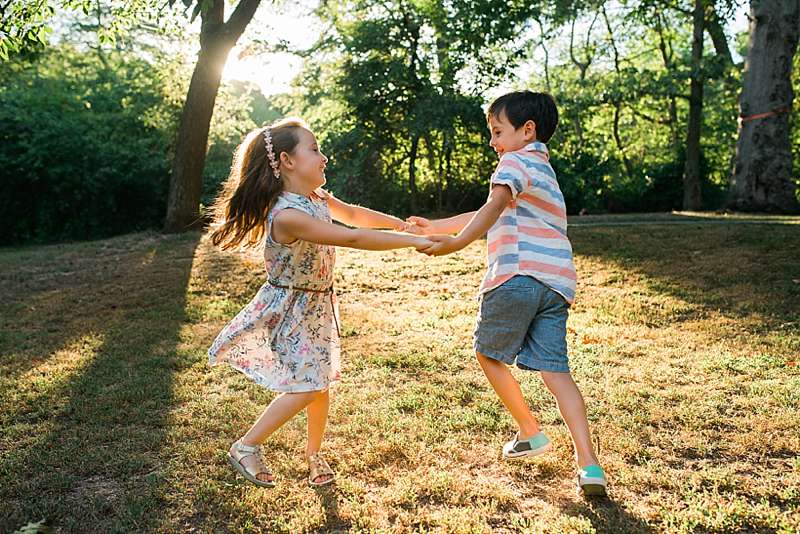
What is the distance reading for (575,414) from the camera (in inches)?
118

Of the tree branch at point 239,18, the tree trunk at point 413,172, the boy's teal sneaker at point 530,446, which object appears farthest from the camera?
the tree trunk at point 413,172

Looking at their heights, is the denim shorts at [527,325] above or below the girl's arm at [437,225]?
below

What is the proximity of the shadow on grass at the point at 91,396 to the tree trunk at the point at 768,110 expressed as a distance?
919cm

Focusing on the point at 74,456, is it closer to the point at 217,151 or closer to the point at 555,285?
the point at 555,285

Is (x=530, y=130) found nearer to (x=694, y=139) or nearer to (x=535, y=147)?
(x=535, y=147)

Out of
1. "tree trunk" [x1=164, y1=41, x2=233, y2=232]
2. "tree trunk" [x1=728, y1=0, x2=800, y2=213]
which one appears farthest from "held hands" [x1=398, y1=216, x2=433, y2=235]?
"tree trunk" [x1=728, y1=0, x2=800, y2=213]

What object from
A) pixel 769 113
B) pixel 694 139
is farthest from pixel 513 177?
pixel 694 139

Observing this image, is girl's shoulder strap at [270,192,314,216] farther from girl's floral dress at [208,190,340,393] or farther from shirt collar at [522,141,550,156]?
shirt collar at [522,141,550,156]

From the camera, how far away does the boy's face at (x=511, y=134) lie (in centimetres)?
320

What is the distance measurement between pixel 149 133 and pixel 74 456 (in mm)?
15045

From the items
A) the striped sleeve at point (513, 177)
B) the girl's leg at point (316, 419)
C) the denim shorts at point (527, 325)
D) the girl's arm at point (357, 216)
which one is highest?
the striped sleeve at point (513, 177)

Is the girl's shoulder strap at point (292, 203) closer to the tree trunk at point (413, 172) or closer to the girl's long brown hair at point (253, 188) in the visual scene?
the girl's long brown hair at point (253, 188)

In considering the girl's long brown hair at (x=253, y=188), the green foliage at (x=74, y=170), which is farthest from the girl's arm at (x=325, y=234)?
the green foliage at (x=74, y=170)

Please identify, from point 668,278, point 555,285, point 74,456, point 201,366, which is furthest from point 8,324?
point 668,278
